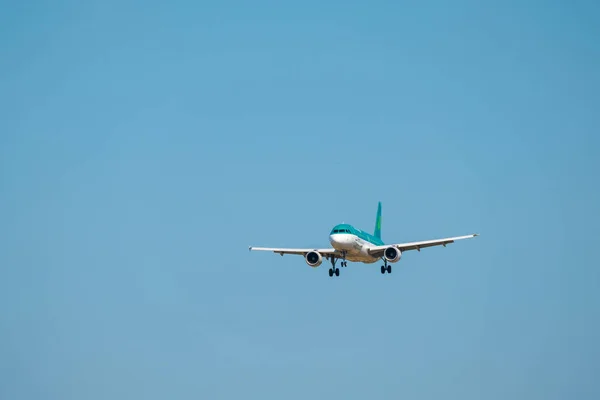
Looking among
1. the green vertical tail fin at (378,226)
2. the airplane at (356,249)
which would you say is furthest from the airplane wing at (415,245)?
the green vertical tail fin at (378,226)

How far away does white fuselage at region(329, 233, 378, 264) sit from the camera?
107 m

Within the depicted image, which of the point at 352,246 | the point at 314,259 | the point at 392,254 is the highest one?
the point at 392,254

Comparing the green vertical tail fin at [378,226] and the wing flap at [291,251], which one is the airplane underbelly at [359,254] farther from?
the green vertical tail fin at [378,226]

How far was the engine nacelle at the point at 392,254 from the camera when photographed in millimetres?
111938

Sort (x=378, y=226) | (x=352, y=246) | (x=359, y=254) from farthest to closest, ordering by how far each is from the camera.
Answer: (x=378, y=226)
(x=359, y=254)
(x=352, y=246)

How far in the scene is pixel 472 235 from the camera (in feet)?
363

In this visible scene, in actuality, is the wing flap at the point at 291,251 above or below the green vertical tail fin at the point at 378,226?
below

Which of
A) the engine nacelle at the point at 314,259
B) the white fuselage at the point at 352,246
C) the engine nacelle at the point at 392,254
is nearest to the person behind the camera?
the white fuselage at the point at 352,246

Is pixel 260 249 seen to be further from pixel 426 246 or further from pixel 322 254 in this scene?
pixel 426 246

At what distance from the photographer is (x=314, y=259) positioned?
113062mm

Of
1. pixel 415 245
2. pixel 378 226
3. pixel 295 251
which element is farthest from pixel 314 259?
pixel 378 226

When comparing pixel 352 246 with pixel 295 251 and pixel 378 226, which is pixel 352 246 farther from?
pixel 378 226

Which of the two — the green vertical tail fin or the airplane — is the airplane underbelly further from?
the green vertical tail fin

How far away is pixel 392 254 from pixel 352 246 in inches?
226
